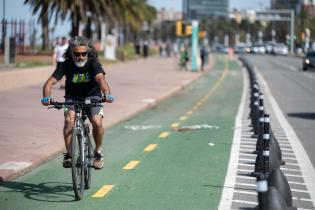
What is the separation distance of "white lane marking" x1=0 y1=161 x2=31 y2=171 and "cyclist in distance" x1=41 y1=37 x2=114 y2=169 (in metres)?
1.96

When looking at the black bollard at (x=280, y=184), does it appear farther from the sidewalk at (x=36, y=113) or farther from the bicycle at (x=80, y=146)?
the sidewalk at (x=36, y=113)

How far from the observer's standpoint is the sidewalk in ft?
40.8

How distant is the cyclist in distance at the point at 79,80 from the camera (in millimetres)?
9227

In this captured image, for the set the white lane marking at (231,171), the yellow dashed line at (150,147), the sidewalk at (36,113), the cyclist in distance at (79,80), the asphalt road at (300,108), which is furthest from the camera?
the asphalt road at (300,108)

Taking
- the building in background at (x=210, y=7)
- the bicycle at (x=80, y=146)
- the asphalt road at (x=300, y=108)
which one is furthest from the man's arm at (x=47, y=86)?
the building in background at (x=210, y=7)

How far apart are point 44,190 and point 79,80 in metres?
1.42

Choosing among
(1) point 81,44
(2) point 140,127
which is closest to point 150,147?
(2) point 140,127

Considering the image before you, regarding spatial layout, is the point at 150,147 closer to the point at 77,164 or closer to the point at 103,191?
the point at 103,191

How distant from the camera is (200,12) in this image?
5837 inches

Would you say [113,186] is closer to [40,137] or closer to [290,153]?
[290,153]

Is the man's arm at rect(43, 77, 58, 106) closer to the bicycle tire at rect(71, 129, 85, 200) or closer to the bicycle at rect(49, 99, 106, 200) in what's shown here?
the bicycle at rect(49, 99, 106, 200)

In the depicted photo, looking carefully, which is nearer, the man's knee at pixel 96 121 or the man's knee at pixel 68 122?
the man's knee at pixel 68 122

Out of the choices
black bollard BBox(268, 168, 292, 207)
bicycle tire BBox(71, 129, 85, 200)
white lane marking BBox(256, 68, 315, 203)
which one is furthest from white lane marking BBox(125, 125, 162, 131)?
black bollard BBox(268, 168, 292, 207)

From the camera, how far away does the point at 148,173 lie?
36.4 feet
